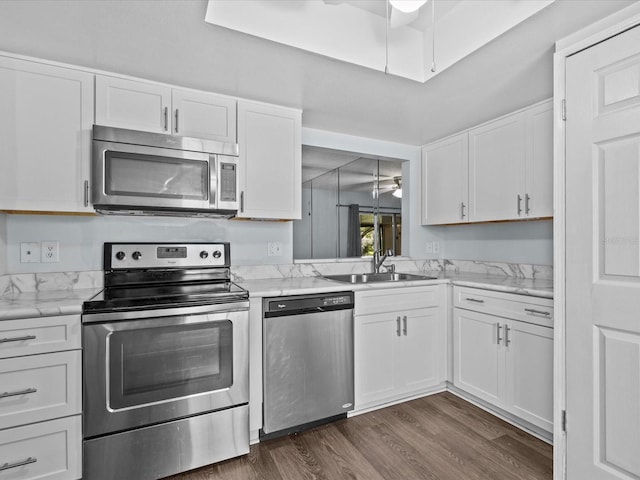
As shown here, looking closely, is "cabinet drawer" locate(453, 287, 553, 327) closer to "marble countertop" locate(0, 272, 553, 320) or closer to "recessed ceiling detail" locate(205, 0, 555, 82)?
"marble countertop" locate(0, 272, 553, 320)

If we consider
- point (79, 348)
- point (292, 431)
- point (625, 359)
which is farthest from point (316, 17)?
point (292, 431)

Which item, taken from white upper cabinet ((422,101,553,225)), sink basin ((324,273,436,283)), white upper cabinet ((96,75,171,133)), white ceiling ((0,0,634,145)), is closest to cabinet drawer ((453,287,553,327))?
sink basin ((324,273,436,283))

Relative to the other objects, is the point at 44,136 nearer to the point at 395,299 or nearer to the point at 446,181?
the point at 395,299

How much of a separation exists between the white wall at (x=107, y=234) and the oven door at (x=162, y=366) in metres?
0.75

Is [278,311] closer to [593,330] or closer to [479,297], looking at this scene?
[479,297]

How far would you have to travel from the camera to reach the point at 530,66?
194 cm

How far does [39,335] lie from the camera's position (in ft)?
5.12

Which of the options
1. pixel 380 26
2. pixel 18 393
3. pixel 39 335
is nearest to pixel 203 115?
pixel 380 26

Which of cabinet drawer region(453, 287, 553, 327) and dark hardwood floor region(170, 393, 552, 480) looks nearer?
dark hardwood floor region(170, 393, 552, 480)

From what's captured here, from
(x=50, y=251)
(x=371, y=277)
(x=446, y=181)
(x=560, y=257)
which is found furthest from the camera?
(x=446, y=181)

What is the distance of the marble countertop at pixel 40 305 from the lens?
1519 millimetres

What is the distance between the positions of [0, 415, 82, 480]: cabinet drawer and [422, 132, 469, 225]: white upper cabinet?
3000 mm

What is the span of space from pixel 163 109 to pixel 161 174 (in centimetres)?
42

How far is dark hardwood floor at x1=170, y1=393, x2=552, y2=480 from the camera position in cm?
178
